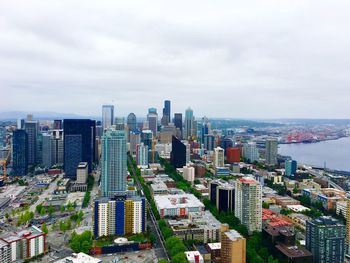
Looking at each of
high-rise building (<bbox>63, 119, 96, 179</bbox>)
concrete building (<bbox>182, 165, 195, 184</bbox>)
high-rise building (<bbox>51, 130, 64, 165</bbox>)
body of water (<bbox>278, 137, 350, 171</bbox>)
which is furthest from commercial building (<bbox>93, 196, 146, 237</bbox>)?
body of water (<bbox>278, 137, 350, 171</bbox>)

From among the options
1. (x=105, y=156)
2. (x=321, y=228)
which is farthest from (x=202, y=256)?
(x=105, y=156)

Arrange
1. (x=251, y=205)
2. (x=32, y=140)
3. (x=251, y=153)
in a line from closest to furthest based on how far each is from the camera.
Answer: (x=251, y=205) → (x=32, y=140) → (x=251, y=153)

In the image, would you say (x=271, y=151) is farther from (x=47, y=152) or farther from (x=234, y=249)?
(x=234, y=249)

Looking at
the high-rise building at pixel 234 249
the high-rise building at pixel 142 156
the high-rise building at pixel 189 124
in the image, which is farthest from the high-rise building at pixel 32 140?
the high-rise building at pixel 234 249

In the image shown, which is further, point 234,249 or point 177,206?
point 177,206

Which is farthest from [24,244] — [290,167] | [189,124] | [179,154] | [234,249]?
[189,124]
